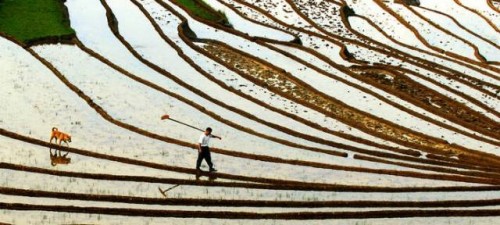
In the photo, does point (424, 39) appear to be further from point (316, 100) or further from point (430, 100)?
point (316, 100)

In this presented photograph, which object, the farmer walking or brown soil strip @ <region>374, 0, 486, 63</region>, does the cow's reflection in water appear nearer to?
the farmer walking

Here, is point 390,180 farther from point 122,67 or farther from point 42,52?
point 42,52

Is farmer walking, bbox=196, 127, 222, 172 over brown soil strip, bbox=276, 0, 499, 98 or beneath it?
beneath

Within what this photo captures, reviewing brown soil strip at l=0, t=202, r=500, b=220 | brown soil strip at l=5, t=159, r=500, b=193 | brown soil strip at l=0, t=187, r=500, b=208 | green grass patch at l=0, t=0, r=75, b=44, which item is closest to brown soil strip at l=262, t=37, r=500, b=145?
brown soil strip at l=5, t=159, r=500, b=193

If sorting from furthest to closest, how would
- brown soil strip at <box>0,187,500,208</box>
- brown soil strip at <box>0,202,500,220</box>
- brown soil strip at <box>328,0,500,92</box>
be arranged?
brown soil strip at <box>328,0,500,92</box> < brown soil strip at <box>0,187,500,208</box> < brown soil strip at <box>0,202,500,220</box>

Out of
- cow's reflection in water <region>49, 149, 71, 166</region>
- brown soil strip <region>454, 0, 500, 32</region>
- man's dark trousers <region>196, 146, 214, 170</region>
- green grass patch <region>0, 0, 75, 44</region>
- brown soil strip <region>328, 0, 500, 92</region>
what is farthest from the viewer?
brown soil strip <region>454, 0, 500, 32</region>

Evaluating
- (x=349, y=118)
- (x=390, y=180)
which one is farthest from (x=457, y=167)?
(x=349, y=118)

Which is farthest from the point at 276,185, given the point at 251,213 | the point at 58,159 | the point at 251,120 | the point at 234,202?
the point at 58,159
